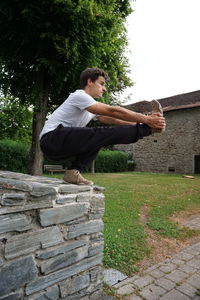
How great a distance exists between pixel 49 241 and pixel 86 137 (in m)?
1.03

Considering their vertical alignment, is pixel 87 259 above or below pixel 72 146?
below

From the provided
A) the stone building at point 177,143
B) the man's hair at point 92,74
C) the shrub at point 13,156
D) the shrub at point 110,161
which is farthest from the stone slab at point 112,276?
the stone building at point 177,143

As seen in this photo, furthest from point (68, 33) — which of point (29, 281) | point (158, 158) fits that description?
point (158, 158)

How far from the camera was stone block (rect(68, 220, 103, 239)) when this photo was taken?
205 cm

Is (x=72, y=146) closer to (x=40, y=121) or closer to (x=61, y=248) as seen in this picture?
(x=61, y=248)

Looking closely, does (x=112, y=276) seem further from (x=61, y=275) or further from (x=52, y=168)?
(x=52, y=168)

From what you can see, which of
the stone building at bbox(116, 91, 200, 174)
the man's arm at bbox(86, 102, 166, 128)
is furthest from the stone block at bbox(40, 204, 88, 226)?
the stone building at bbox(116, 91, 200, 174)

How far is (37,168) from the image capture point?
23.7ft

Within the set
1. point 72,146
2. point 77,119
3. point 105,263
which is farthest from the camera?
point 105,263

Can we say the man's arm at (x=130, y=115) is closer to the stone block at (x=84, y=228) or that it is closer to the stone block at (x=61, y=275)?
the stone block at (x=84, y=228)

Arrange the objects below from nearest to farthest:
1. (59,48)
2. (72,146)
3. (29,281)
A: (29,281)
(72,146)
(59,48)

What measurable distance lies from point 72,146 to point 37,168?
17.7 feet

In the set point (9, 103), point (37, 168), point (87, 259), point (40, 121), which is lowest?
point (87, 259)

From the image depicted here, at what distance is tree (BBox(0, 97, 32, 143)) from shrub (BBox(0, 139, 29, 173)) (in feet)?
20.9
